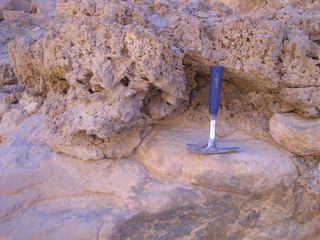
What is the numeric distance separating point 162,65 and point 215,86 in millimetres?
265

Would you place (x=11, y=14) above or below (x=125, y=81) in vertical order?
above

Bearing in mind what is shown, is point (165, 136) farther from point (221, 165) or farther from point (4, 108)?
point (4, 108)

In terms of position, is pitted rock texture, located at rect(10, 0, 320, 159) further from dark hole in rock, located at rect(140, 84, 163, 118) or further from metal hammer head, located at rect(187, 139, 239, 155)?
metal hammer head, located at rect(187, 139, 239, 155)

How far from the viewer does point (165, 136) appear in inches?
65.5

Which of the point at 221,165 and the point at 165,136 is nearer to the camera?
the point at 221,165

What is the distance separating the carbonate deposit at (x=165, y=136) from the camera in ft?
4.84

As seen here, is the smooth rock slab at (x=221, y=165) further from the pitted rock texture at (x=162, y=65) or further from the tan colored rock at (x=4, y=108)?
the tan colored rock at (x=4, y=108)

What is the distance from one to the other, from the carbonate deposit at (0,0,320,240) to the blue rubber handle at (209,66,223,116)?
0.20 feet

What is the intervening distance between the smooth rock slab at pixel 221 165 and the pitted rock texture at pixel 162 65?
10 cm

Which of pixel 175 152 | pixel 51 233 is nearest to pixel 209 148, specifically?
pixel 175 152

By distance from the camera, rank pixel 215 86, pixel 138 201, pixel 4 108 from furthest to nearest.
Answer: pixel 4 108 → pixel 215 86 → pixel 138 201

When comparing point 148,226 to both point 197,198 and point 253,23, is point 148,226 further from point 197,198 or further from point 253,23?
point 253,23

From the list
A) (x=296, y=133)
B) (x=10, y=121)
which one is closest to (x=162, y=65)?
(x=296, y=133)

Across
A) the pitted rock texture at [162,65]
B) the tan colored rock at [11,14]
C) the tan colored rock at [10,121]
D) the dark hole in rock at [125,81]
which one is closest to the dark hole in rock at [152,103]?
the pitted rock texture at [162,65]
